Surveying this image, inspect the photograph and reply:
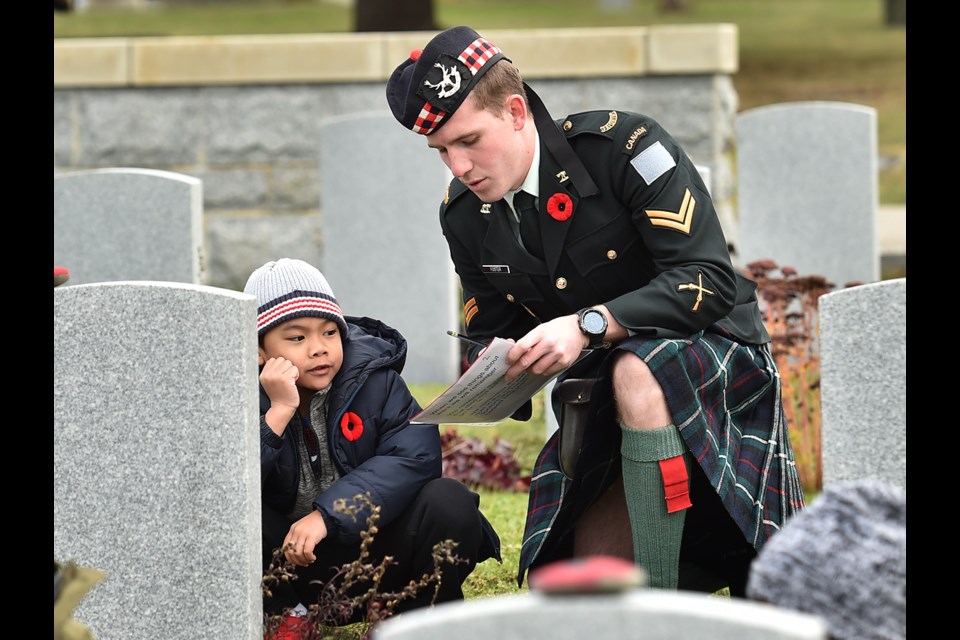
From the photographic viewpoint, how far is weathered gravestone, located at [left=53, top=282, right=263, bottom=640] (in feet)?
9.91

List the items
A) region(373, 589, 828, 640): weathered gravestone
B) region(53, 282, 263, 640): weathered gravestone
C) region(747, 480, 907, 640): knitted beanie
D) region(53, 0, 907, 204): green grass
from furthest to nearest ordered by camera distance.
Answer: region(53, 0, 907, 204): green grass → region(53, 282, 263, 640): weathered gravestone → region(747, 480, 907, 640): knitted beanie → region(373, 589, 828, 640): weathered gravestone

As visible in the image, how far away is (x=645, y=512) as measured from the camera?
310 cm

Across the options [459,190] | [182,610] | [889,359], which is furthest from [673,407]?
[182,610]

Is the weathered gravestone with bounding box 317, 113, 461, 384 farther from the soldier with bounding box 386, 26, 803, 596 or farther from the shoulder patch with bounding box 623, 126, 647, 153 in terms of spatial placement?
the shoulder patch with bounding box 623, 126, 647, 153

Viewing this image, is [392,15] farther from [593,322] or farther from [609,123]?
[593,322]

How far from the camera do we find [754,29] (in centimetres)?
1972

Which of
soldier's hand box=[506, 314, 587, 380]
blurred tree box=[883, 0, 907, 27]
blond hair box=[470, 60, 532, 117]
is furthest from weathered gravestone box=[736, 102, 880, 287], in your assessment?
blurred tree box=[883, 0, 907, 27]

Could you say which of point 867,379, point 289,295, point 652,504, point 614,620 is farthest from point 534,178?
point 614,620

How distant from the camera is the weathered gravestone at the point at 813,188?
7.15 meters

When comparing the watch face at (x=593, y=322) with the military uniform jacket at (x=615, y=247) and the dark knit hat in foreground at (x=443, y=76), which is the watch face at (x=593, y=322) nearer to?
the military uniform jacket at (x=615, y=247)

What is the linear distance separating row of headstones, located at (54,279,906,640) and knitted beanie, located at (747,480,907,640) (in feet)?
4.26

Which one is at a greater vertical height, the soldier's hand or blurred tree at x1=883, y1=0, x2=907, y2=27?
blurred tree at x1=883, y1=0, x2=907, y2=27

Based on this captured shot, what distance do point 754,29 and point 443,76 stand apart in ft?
57.1

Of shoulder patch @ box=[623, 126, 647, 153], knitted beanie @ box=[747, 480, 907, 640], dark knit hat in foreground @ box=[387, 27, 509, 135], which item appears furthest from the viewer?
shoulder patch @ box=[623, 126, 647, 153]
